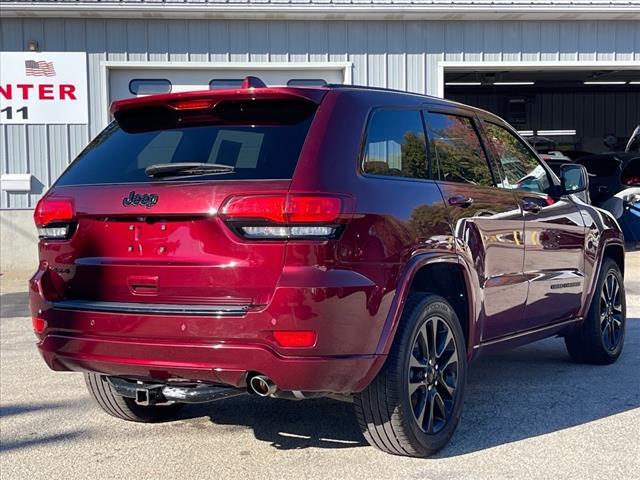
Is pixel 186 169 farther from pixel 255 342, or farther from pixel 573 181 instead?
pixel 573 181

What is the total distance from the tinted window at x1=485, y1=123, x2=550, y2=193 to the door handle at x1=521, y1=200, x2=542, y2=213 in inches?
4.4

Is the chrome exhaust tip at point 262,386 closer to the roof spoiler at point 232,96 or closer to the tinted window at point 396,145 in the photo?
the tinted window at point 396,145

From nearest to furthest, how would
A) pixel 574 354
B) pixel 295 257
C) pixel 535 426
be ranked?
pixel 295 257
pixel 535 426
pixel 574 354

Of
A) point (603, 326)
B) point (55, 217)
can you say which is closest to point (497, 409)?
point (603, 326)

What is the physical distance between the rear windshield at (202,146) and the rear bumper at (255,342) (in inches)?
23.7

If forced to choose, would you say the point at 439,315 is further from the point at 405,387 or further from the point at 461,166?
the point at 461,166

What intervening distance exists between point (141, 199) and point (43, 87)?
30.8ft

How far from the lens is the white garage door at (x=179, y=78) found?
41.1 feet

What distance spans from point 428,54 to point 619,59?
303cm

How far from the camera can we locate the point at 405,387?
3.99 m

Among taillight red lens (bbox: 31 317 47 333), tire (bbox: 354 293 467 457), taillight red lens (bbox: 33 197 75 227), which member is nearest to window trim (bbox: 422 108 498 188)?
tire (bbox: 354 293 467 457)

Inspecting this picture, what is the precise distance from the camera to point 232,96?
3.92m

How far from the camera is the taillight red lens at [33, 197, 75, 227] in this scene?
13.3ft

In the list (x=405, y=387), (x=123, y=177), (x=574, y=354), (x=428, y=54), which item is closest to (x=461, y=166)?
(x=405, y=387)
